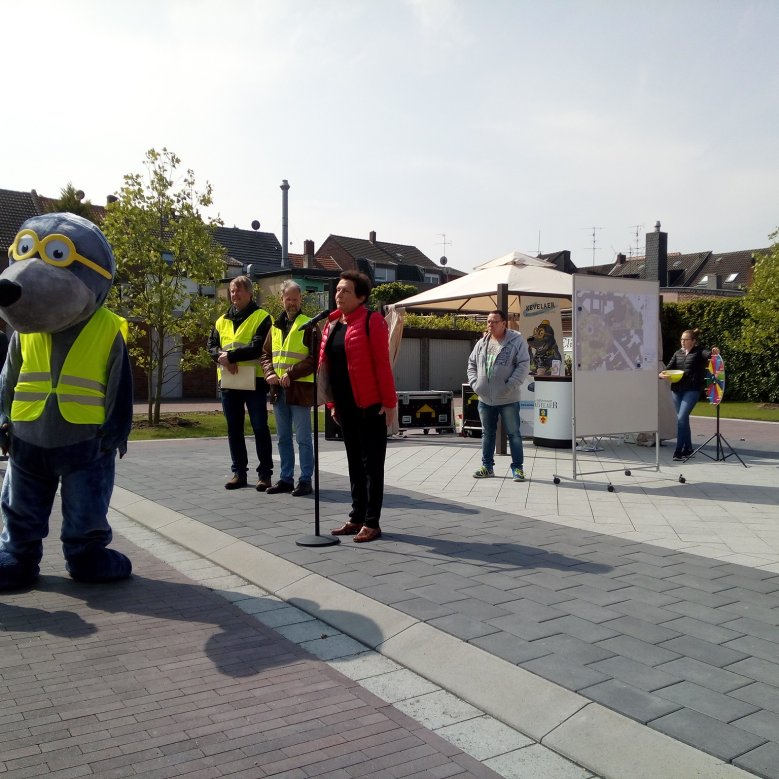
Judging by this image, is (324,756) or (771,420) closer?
(324,756)

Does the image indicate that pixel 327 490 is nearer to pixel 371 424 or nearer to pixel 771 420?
pixel 371 424

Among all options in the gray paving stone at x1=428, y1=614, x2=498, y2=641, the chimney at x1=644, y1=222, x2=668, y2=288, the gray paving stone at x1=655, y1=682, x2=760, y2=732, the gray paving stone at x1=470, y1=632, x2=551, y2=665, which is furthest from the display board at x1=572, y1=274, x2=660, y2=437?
the chimney at x1=644, y1=222, x2=668, y2=288

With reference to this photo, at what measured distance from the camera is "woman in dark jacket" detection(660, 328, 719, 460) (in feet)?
35.9

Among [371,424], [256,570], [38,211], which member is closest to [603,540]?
[371,424]

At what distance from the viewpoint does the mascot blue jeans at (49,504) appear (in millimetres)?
4828

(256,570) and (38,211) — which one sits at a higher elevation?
(38,211)

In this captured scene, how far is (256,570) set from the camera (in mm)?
5312

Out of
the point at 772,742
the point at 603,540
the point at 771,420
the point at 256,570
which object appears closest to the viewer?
the point at 772,742

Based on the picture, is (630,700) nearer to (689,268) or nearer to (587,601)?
(587,601)

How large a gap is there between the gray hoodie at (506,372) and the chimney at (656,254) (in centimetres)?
5181

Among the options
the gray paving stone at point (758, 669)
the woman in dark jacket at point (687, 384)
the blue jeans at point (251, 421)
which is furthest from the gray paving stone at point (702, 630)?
the woman in dark jacket at point (687, 384)

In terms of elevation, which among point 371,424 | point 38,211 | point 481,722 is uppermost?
point 38,211

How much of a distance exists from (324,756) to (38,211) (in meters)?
46.4

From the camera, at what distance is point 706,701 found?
3172 mm
